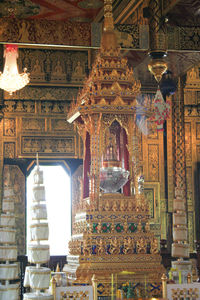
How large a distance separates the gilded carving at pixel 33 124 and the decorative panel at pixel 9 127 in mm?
182

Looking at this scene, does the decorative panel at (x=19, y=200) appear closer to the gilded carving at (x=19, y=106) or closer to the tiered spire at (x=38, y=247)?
the gilded carving at (x=19, y=106)

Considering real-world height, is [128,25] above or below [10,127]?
above

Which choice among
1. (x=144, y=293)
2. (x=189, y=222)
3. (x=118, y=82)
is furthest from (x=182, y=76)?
(x=144, y=293)

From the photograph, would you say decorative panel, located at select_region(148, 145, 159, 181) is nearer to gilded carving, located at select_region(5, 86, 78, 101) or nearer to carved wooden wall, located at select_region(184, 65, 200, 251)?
carved wooden wall, located at select_region(184, 65, 200, 251)

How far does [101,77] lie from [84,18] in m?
4.72

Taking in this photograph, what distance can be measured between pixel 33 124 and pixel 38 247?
6.08 metres

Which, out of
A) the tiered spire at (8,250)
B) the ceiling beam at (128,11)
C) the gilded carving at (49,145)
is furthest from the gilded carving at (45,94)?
the tiered spire at (8,250)

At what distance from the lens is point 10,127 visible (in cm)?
1138

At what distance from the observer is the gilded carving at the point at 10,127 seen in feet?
37.2

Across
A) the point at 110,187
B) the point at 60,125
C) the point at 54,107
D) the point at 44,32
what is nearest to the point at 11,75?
the point at 54,107

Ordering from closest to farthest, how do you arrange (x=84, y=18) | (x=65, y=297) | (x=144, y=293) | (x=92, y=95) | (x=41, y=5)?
(x=65, y=297)
(x=144, y=293)
(x=92, y=95)
(x=41, y=5)
(x=84, y=18)

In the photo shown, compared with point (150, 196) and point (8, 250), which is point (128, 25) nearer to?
point (8, 250)

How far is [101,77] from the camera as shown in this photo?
6711mm

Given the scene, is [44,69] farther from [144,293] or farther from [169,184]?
[144,293]
